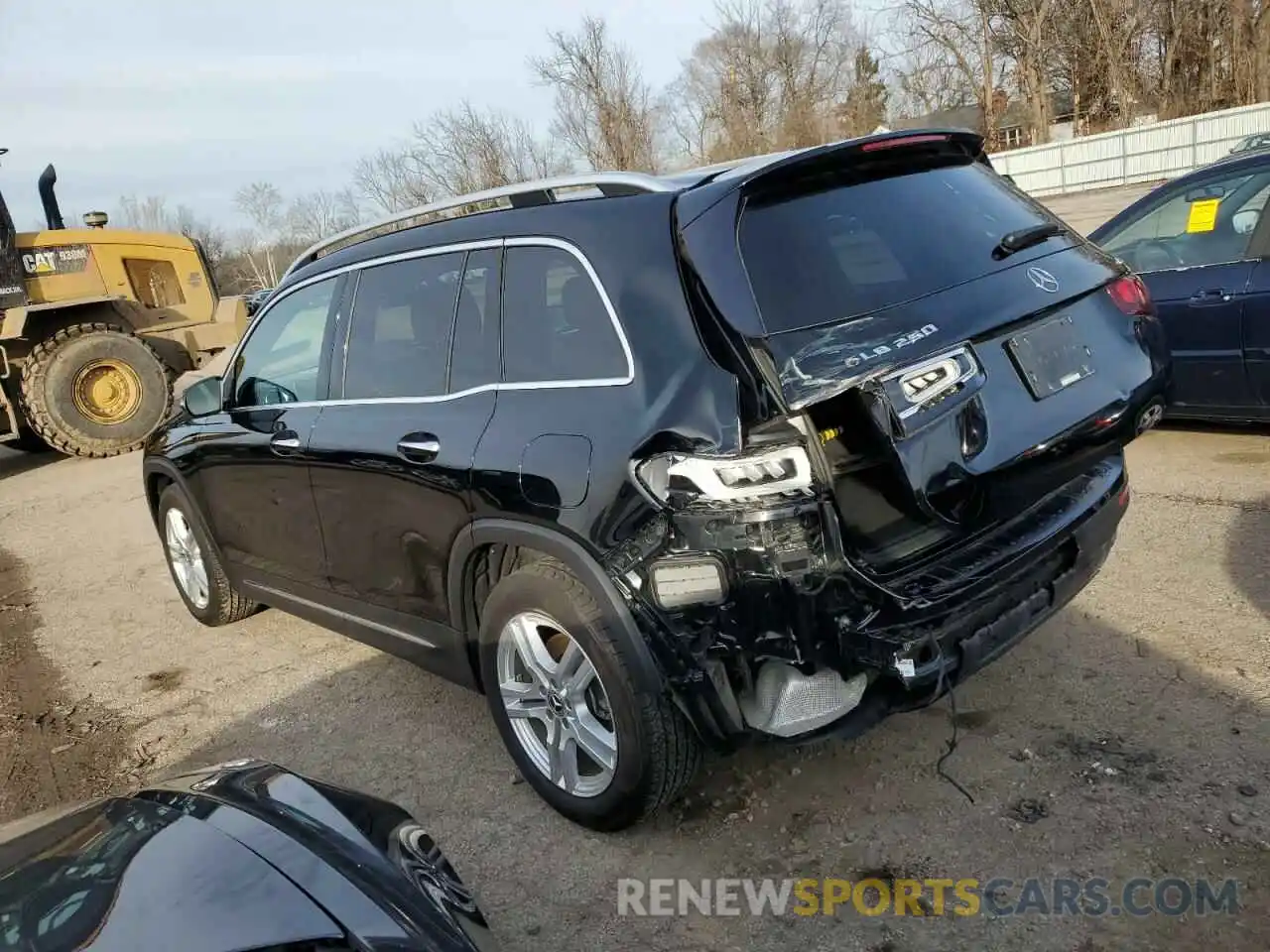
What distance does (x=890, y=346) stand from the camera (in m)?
2.46

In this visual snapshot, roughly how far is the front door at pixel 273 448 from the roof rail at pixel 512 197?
232 mm

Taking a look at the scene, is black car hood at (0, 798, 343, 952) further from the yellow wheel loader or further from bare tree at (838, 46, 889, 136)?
bare tree at (838, 46, 889, 136)

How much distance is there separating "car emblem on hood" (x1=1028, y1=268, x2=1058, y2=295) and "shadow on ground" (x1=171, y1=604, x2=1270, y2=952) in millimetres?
1385

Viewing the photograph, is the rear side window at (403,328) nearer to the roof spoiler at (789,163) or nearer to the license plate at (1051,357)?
the roof spoiler at (789,163)

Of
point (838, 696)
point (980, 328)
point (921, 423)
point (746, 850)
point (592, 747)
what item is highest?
point (980, 328)

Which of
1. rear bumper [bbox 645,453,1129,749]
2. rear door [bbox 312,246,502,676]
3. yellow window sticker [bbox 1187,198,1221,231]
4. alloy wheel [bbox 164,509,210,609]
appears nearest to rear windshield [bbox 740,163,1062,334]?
rear bumper [bbox 645,453,1129,749]

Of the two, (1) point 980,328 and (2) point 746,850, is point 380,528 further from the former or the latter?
(1) point 980,328

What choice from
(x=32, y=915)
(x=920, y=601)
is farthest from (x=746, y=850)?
(x=32, y=915)

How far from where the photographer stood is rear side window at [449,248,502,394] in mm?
3061

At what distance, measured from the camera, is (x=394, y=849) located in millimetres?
2039

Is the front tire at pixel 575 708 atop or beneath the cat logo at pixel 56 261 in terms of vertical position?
beneath

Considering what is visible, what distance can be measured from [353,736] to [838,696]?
7.07ft

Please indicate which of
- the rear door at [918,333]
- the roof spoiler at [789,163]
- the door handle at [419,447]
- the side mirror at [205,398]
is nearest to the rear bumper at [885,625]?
the rear door at [918,333]

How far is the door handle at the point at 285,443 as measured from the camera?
151 inches
